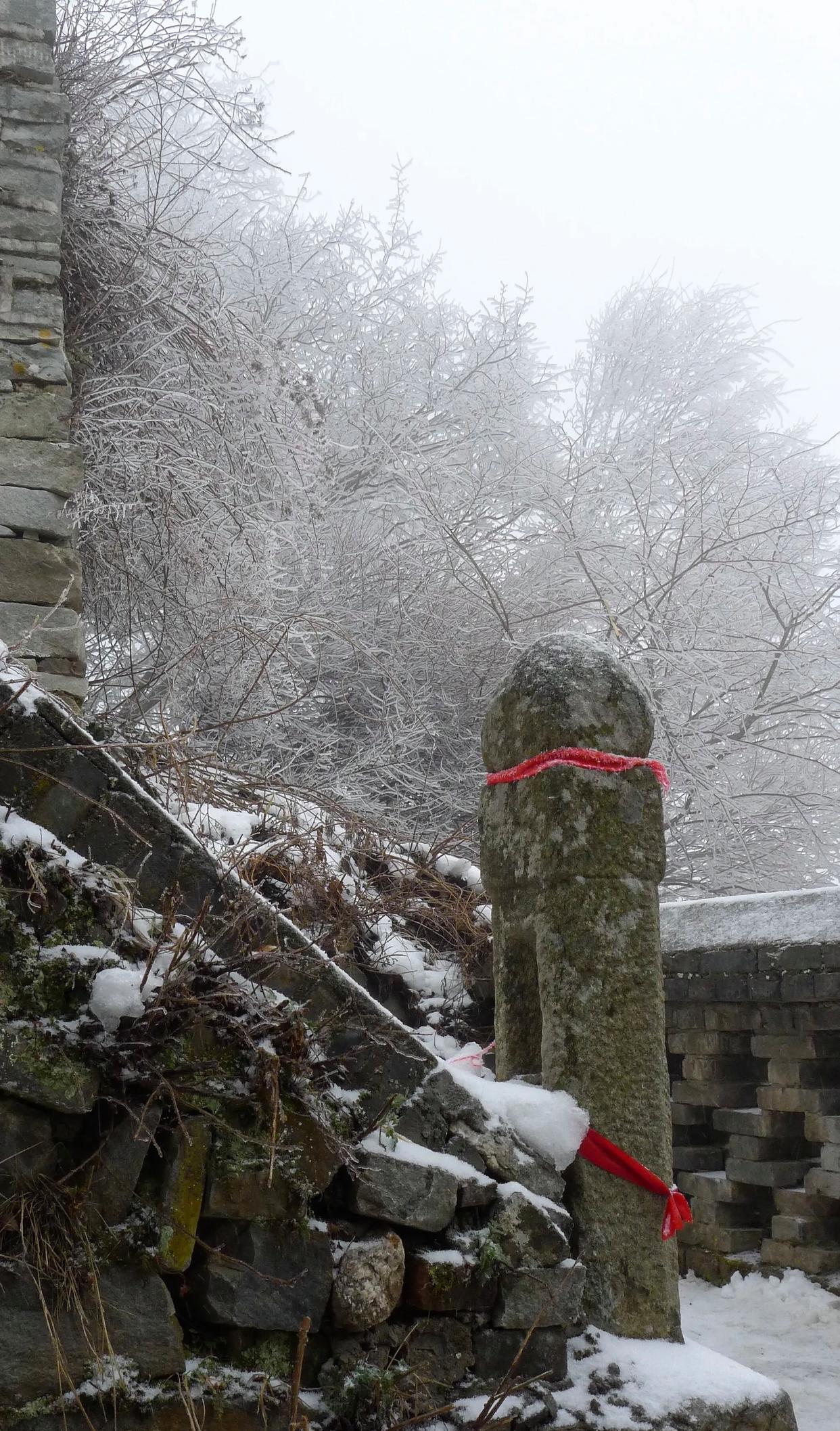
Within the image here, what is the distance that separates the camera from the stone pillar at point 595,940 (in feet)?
8.82

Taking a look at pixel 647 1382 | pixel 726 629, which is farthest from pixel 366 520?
pixel 647 1382

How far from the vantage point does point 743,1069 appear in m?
4.02

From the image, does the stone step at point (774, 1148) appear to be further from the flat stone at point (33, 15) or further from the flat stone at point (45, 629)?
the flat stone at point (33, 15)

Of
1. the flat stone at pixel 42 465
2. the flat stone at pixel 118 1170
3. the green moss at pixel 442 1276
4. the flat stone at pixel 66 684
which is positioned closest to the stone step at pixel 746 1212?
the green moss at pixel 442 1276

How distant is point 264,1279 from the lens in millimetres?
2186

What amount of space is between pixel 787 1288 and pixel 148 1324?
231 cm

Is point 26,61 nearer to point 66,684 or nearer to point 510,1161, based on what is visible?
point 66,684

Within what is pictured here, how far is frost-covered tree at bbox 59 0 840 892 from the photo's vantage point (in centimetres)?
720

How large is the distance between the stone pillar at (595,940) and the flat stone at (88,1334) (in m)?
1.03

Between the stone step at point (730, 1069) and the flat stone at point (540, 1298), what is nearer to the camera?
the flat stone at point (540, 1298)

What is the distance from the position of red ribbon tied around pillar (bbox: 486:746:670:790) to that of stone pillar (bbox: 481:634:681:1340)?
0.02 metres

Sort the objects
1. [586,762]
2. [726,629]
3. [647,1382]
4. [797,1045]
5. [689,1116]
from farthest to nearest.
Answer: [726,629]
[689,1116]
[797,1045]
[586,762]
[647,1382]

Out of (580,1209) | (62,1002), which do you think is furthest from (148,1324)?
(580,1209)

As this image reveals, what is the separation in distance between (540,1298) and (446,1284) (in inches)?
9.6
